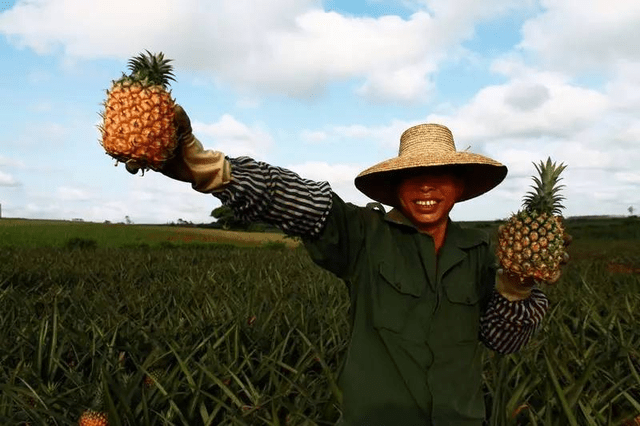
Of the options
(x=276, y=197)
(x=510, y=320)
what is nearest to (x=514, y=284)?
(x=510, y=320)

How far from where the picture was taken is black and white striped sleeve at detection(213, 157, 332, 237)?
6.66 ft

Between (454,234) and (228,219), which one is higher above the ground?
(228,219)

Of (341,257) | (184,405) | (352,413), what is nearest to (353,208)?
(341,257)

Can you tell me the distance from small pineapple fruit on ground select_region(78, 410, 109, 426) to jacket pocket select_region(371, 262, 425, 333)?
4.49ft

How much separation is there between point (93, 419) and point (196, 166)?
1.48 metres

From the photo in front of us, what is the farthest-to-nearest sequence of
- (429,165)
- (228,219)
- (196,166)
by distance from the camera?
(228,219)
(429,165)
(196,166)

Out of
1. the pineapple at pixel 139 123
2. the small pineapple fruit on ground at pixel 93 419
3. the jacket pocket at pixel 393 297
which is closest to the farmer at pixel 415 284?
the jacket pocket at pixel 393 297

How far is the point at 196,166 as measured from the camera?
1968 mm

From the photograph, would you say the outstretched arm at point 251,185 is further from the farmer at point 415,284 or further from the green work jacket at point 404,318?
the green work jacket at point 404,318

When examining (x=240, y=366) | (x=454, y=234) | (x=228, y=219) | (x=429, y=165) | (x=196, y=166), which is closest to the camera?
(x=196, y=166)

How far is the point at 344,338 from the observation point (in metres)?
4.09

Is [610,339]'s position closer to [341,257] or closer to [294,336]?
[294,336]

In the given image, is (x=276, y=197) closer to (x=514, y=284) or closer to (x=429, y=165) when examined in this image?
(x=429, y=165)

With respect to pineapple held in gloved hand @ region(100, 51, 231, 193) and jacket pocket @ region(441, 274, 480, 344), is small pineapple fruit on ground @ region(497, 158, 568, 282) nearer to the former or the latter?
jacket pocket @ region(441, 274, 480, 344)
